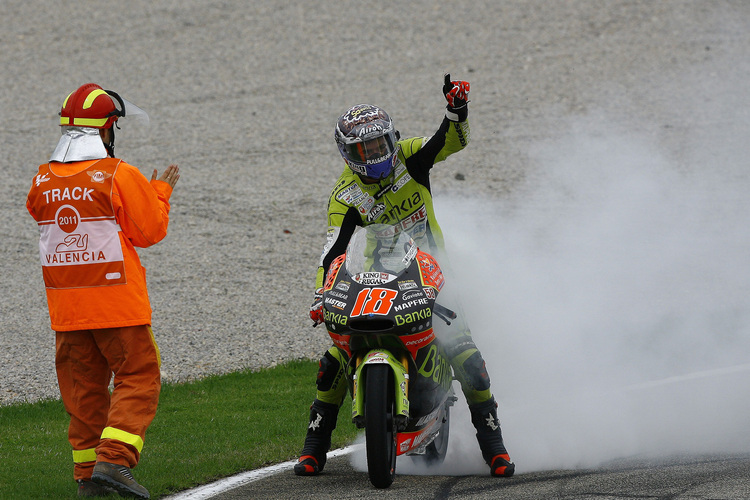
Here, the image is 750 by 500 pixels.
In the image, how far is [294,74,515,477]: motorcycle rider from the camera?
6.64 meters

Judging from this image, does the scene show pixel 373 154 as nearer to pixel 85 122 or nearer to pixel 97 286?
pixel 85 122

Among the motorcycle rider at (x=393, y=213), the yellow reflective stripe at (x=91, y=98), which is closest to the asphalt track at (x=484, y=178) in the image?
the motorcycle rider at (x=393, y=213)

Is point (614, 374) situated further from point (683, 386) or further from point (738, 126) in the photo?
point (738, 126)

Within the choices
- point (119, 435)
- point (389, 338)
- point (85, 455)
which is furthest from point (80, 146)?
point (389, 338)

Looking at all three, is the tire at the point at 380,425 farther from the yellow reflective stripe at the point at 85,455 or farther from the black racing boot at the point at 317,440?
the yellow reflective stripe at the point at 85,455

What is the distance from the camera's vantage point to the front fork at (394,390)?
594cm

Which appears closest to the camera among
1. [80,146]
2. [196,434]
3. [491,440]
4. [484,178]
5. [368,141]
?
[80,146]

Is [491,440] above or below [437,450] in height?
above

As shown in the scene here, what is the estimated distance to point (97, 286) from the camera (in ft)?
20.3

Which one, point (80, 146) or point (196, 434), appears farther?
point (196, 434)

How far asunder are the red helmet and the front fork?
2203 millimetres

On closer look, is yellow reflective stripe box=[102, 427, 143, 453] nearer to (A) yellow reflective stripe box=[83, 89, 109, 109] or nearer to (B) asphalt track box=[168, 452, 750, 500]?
(B) asphalt track box=[168, 452, 750, 500]

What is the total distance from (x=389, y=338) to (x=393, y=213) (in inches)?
43.7

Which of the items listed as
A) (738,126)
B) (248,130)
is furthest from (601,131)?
(248,130)
